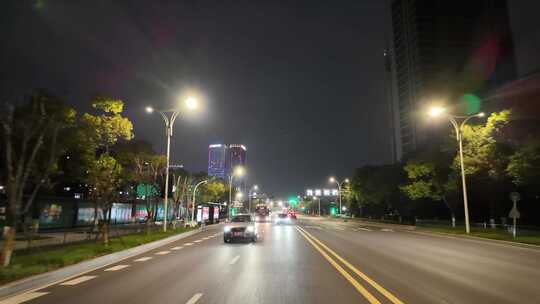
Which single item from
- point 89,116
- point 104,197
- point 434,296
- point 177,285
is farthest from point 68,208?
point 434,296

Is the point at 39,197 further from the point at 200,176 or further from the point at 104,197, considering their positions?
the point at 200,176

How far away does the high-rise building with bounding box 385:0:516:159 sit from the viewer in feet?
417

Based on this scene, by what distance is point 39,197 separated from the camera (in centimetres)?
3108

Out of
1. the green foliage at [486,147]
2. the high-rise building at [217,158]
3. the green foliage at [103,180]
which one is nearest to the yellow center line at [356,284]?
the green foliage at [103,180]

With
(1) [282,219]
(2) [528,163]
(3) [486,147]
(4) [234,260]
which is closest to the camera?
(4) [234,260]

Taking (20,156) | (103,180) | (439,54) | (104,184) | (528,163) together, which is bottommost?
(104,184)

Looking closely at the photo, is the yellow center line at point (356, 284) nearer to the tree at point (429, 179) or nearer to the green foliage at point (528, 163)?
the green foliage at point (528, 163)

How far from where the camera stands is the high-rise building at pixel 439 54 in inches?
5010

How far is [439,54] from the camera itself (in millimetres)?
130625

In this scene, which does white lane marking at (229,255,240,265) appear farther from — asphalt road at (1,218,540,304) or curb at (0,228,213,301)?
curb at (0,228,213,301)

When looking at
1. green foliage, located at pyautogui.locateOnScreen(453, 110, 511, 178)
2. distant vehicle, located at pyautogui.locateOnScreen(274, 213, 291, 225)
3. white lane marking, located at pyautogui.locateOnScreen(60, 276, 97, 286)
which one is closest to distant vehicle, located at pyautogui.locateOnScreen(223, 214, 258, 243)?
white lane marking, located at pyautogui.locateOnScreen(60, 276, 97, 286)

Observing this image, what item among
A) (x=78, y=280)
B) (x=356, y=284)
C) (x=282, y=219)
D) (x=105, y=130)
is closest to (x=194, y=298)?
(x=356, y=284)

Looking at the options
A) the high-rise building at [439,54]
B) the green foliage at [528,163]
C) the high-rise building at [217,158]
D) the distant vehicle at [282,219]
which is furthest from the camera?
the high-rise building at [217,158]

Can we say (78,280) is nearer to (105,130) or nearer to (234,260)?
(234,260)
